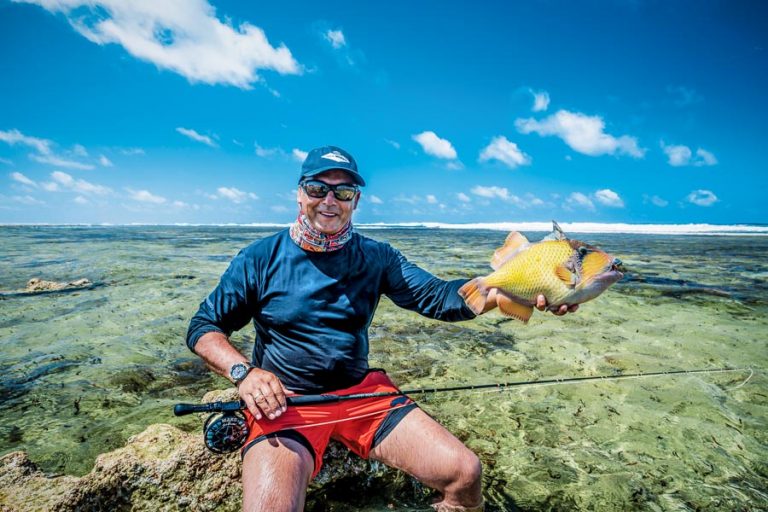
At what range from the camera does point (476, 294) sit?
266 cm

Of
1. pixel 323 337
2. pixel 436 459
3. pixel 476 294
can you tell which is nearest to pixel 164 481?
pixel 323 337

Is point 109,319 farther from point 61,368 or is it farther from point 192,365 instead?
point 192,365

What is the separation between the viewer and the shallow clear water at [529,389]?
318cm

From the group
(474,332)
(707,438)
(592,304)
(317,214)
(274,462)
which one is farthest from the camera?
(592,304)

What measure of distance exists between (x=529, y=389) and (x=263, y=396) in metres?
3.44

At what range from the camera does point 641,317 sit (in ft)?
25.9

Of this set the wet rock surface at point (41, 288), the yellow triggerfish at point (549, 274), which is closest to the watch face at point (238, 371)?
the yellow triggerfish at point (549, 274)

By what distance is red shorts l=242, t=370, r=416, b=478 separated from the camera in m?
2.57

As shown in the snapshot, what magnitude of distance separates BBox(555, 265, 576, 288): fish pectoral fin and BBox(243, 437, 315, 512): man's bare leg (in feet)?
6.29

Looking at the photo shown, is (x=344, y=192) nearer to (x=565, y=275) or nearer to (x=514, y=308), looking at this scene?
(x=514, y=308)

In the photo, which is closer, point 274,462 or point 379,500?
point 274,462

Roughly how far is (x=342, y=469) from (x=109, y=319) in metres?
6.59

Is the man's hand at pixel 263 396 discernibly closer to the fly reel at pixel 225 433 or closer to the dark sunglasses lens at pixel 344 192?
the fly reel at pixel 225 433

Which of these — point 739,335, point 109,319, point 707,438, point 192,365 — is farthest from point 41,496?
point 739,335
